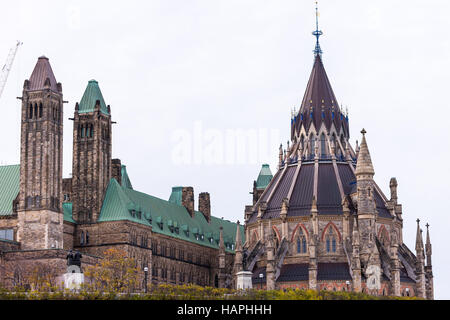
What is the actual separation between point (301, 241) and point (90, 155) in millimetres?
34462

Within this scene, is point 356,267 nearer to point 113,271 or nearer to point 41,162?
point 113,271

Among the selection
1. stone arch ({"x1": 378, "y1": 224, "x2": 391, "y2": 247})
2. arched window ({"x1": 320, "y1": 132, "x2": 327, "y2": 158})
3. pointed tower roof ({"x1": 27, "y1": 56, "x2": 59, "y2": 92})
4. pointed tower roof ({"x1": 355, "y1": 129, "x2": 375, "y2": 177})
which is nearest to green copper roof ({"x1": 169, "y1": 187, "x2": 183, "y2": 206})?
arched window ({"x1": 320, "y1": 132, "x2": 327, "y2": 158})

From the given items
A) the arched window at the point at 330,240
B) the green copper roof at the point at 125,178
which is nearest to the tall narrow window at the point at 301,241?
the arched window at the point at 330,240

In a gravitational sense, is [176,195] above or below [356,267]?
above

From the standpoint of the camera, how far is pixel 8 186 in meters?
155

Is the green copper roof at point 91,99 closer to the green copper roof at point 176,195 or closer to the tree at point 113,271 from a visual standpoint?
the tree at point 113,271

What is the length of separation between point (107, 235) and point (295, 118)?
140ft

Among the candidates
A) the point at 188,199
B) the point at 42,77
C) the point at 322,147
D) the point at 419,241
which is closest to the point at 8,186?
the point at 42,77

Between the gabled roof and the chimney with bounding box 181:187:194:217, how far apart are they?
22407 millimetres

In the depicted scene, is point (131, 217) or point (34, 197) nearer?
point (34, 197)
